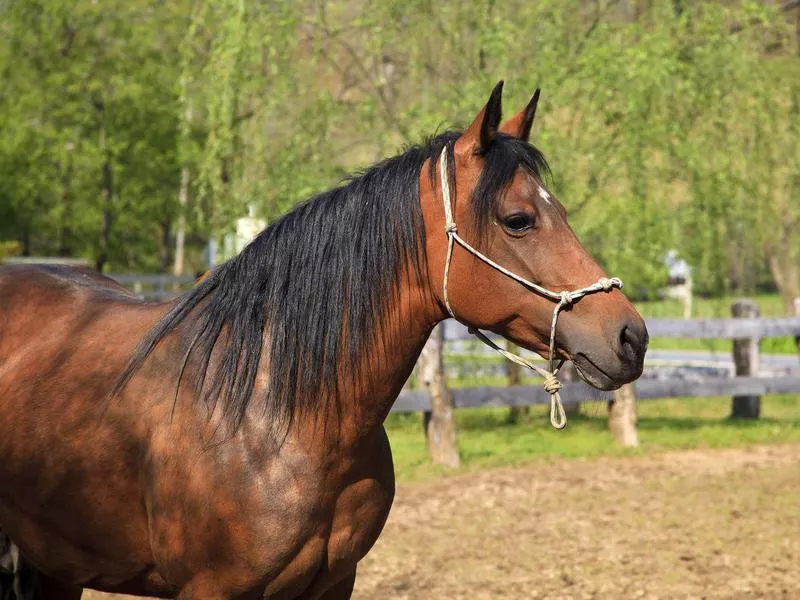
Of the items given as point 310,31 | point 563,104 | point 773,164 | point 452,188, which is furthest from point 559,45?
point 452,188

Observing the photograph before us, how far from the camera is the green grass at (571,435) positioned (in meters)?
9.28

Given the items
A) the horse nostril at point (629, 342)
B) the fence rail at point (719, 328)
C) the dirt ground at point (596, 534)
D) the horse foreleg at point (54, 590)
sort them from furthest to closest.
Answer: the fence rail at point (719, 328) → the dirt ground at point (596, 534) → the horse foreleg at point (54, 590) → the horse nostril at point (629, 342)

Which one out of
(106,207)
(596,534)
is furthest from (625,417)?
(106,207)

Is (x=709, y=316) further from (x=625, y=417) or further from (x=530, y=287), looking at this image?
(x=530, y=287)

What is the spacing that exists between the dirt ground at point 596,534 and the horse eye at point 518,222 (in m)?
3.02

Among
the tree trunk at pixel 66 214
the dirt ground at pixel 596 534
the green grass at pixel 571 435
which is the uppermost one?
the tree trunk at pixel 66 214

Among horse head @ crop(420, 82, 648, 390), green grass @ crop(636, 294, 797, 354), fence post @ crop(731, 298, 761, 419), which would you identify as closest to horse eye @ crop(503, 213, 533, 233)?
horse head @ crop(420, 82, 648, 390)

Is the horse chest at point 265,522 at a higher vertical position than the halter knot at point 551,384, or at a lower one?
lower

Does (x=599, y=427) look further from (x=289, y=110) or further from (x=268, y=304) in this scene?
(x=268, y=304)

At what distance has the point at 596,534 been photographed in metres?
6.44

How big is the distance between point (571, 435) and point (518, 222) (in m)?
8.28

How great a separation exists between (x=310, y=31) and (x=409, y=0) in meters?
1.23

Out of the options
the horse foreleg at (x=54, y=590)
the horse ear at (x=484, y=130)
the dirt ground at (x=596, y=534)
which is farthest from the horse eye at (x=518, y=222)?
the dirt ground at (x=596, y=534)

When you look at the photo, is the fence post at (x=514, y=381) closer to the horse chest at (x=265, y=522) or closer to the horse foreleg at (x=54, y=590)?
the horse foreleg at (x=54, y=590)
